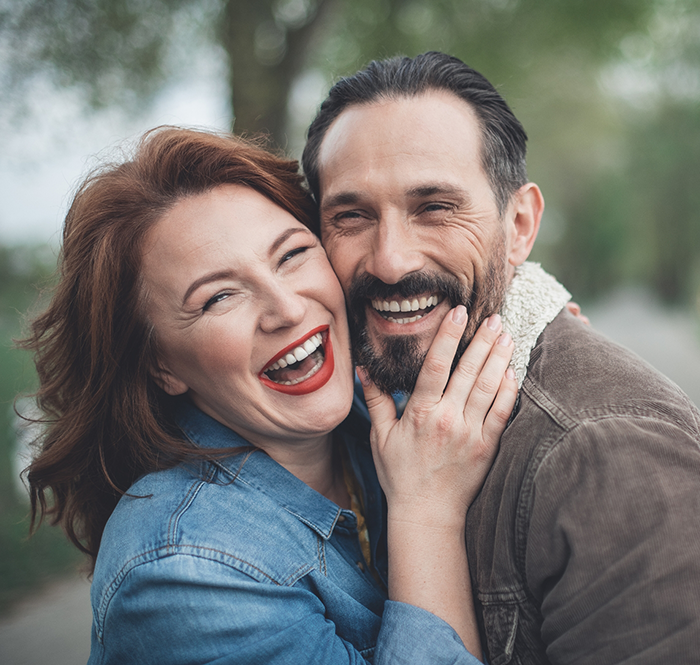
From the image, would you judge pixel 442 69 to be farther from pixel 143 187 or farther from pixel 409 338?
pixel 143 187

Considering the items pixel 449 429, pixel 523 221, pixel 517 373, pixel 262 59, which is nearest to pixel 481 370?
pixel 517 373

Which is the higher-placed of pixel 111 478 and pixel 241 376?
pixel 241 376

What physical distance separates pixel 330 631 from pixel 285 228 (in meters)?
1.38

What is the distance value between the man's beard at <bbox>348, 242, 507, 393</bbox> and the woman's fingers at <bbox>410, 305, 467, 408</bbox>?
59mm

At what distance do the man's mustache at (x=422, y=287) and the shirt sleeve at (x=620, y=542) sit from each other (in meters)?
0.72

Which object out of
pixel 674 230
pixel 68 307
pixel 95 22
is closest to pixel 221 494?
pixel 68 307

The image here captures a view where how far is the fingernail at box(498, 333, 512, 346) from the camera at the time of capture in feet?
6.57

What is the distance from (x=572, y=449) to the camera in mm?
1508

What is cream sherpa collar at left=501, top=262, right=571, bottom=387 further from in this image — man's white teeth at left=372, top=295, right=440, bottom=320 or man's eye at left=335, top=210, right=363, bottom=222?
man's eye at left=335, top=210, right=363, bottom=222

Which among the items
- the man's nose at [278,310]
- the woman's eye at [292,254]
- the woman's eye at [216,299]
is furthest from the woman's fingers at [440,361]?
the woman's eye at [216,299]

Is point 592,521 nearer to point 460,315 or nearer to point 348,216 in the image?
point 460,315

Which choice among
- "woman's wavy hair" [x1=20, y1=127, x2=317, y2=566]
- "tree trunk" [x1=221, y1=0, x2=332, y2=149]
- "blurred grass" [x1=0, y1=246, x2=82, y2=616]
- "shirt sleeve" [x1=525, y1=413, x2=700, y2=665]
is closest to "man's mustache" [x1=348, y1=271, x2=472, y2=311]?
"woman's wavy hair" [x1=20, y1=127, x2=317, y2=566]

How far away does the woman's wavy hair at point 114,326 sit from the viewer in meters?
2.02

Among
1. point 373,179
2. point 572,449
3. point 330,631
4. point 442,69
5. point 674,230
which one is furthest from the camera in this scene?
point 674,230
